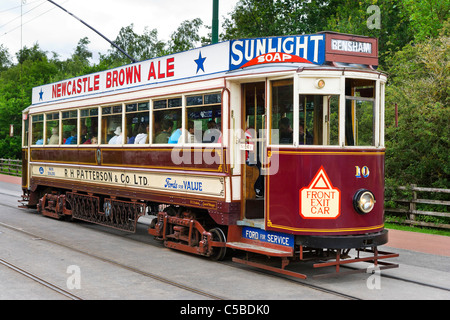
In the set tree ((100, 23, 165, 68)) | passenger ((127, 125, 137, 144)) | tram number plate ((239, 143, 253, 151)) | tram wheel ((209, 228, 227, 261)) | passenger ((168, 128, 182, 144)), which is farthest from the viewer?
tree ((100, 23, 165, 68))

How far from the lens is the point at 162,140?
10.3 metres

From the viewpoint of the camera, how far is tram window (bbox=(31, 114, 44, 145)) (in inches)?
614

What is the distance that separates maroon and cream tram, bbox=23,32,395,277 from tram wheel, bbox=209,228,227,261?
0.03 m

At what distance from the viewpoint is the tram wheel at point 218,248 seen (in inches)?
356

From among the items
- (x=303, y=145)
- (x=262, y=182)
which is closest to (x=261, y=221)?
(x=262, y=182)

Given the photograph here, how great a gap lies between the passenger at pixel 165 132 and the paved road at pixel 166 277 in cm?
205

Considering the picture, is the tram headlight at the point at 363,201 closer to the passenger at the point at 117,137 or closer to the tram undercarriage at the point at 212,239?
the tram undercarriage at the point at 212,239

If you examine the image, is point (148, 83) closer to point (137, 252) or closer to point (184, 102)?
point (184, 102)

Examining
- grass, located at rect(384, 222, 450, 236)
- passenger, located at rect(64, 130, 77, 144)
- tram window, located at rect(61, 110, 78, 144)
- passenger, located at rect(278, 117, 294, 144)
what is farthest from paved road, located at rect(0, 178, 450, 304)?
tram window, located at rect(61, 110, 78, 144)

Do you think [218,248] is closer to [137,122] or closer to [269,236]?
[269,236]

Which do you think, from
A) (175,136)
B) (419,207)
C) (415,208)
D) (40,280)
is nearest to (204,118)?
(175,136)

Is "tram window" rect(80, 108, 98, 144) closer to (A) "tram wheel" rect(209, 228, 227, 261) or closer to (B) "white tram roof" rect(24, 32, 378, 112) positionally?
(B) "white tram roof" rect(24, 32, 378, 112)

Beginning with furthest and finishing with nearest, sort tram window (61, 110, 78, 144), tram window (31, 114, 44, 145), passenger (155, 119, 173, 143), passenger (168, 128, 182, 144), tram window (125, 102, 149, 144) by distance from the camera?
tram window (31, 114, 44, 145) → tram window (61, 110, 78, 144) → tram window (125, 102, 149, 144) → passenger (155, 119, 173, 143) → passenger (168, 128, 182, 144)

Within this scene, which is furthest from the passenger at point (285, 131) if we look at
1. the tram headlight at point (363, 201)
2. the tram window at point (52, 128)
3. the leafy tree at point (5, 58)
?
the leafy tree at point (5, 58)
